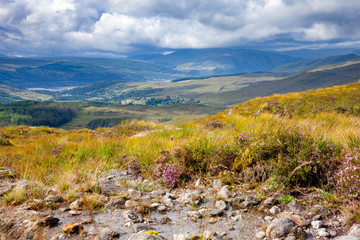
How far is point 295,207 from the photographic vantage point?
4301 mm

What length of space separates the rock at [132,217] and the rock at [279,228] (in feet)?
7.35

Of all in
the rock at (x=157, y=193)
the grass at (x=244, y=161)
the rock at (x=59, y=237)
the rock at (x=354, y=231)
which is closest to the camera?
the rock at (x=354, y=231)

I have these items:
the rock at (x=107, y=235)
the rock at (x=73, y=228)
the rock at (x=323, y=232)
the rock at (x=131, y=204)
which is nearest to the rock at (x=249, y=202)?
the rock at (x=323, y=232)

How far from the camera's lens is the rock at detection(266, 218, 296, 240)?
11.2ft

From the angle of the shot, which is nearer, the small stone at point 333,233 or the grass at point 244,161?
the small stone at point 333,233

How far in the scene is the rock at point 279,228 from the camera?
11.2ft

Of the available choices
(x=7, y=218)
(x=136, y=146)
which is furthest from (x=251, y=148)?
(x=7, y=218)

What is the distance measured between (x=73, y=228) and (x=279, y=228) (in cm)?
333

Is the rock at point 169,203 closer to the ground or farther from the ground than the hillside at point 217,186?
closer to the ground

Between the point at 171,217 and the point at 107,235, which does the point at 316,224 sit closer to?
the point at 171,217

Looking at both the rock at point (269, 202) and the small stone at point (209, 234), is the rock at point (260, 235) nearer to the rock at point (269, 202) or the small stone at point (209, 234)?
the small stone at point (209, 234)

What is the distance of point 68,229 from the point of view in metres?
3.59

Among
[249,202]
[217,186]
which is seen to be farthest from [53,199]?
[249,202]

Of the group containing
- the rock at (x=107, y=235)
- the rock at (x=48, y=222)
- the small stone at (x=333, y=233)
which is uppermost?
the rock at (x=48, y=222)
